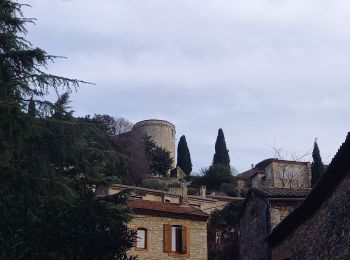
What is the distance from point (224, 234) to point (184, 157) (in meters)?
29.4

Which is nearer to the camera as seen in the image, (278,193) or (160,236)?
(278,193)

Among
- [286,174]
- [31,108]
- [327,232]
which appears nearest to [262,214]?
[327,232]

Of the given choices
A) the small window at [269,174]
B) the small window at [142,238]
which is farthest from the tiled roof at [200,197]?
the small window at [142,238]

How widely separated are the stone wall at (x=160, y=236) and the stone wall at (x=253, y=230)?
425 cm

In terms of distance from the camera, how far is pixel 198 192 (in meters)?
52.7

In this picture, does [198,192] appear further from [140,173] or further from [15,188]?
Answer: [15,188]

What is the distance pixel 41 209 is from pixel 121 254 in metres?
2.96

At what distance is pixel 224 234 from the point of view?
37406 millimetres

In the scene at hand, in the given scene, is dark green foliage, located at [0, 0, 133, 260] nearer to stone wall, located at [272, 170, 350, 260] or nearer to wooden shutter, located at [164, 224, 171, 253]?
stone wall, located at [272, 170, 350, 260]

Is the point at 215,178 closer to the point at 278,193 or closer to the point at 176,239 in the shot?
the point at 176,239

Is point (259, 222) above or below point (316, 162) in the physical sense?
below

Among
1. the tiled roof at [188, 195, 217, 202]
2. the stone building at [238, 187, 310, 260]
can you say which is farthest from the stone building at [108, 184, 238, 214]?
the stone building at [238, 187, 310, 260]

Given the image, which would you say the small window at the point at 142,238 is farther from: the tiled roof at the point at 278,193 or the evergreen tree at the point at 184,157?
the evergreen tree at the point at 184,157

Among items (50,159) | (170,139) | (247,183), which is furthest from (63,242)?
(170,139)
